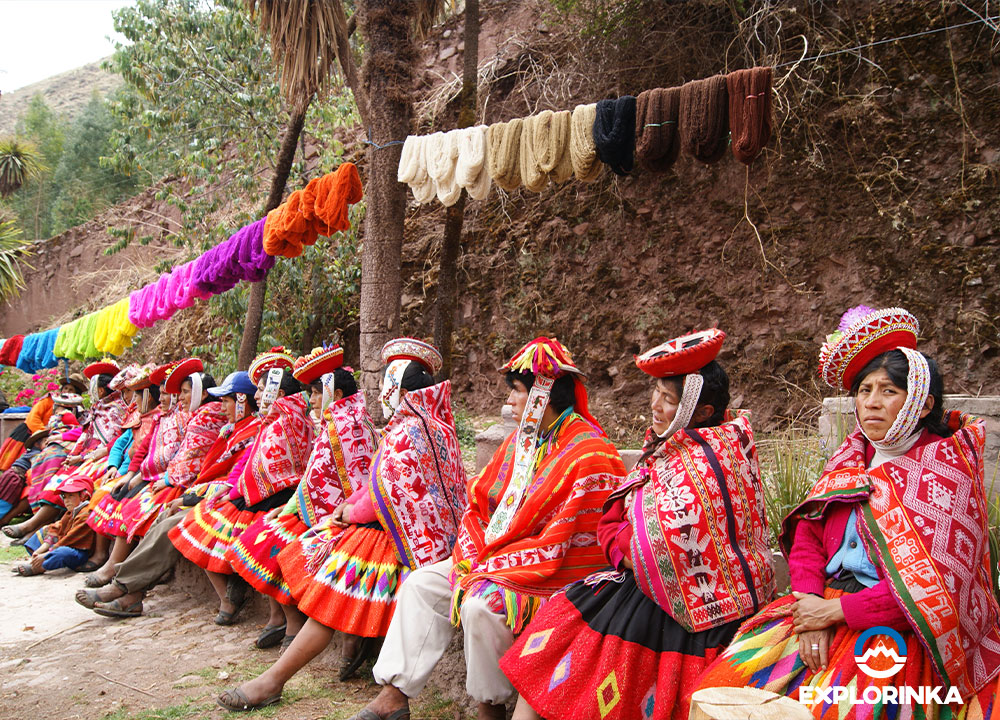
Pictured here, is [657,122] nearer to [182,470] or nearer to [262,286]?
[182,470]

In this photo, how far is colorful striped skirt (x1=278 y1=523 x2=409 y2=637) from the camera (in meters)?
3.75

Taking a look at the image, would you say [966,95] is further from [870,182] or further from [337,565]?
[337,565]

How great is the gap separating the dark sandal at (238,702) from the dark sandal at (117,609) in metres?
1.97

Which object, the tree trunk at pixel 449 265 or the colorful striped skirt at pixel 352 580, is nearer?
the colorful striped skirt at pixel 352 580

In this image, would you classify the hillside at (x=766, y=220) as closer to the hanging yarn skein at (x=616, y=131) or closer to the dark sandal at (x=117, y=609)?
the hanging yarn skein at (x=616, y=131)

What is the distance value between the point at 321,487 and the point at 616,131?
9.65 ft

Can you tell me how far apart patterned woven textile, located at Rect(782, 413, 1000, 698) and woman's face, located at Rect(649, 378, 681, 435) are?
74cm

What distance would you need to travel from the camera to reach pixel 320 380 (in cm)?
477

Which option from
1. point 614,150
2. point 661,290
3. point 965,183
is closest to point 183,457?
point 614,150

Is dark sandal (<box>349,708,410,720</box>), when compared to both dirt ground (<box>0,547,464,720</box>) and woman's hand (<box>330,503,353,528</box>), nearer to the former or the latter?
dirt ground (<box>0,547,464,720</box>)

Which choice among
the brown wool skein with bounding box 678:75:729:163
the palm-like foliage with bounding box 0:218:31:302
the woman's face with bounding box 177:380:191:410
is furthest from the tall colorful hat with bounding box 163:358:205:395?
the palm-like foliage with bounding box 0:218:31:302

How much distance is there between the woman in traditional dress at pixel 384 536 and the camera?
3.71 metres

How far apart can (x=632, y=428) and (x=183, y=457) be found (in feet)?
14.9

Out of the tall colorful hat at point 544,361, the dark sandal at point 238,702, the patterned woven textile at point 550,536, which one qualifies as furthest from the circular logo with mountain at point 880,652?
the dark sandal at point 238,702
